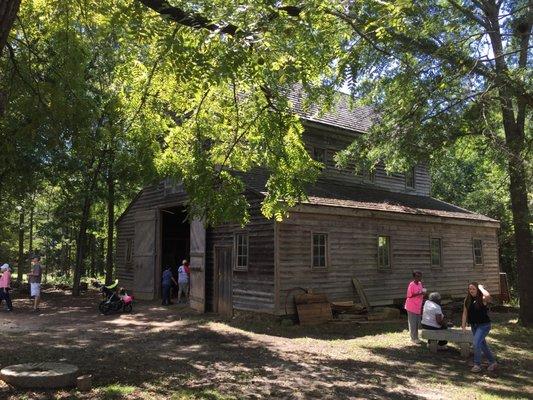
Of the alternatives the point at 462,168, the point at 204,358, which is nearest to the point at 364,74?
the point at 204,358

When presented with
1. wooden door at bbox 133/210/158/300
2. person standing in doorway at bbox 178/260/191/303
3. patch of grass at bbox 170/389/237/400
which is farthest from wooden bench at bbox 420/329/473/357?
wooden door at bbox 133/210/158/300

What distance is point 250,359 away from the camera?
33.7 feet

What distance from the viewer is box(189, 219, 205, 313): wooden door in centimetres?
1788

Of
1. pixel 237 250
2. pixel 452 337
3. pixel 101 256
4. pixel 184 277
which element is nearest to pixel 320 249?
pixel 237 250

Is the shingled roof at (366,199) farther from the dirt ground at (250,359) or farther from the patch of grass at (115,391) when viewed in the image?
the patch of grass at (115,391)

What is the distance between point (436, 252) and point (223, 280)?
9291 mm

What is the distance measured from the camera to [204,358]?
1020 cm

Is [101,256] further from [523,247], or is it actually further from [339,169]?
[523,247]

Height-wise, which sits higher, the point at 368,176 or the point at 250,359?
the point at 368,176

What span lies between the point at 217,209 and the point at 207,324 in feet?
21.9

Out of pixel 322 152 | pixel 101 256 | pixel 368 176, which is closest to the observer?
pixel 322 152

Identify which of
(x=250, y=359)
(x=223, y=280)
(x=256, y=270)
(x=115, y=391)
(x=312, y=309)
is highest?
(x=256, y=270)

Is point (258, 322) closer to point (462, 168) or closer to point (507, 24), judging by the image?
point (507, 24)

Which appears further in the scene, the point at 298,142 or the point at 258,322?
the point at 258,322
